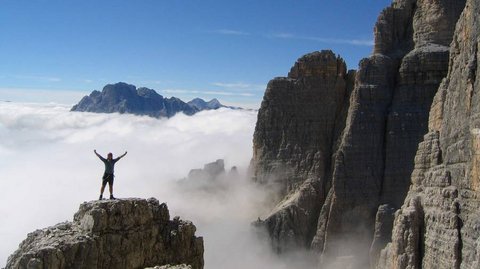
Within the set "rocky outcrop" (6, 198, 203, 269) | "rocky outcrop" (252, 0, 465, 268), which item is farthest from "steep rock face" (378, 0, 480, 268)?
"rocky outcrop" (252, 0, 465, 268)

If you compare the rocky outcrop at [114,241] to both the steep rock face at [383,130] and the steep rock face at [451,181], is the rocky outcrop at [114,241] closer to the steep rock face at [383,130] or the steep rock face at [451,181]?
the steep rock face at [451,181]

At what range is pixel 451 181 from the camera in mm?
27688

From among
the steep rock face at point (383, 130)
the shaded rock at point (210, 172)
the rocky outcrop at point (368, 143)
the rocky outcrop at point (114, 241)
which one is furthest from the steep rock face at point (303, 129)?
the rocky outcrop at point (114, 241)

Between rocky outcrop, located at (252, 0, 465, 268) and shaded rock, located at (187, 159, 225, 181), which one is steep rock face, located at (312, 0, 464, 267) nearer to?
rocky outcrop, located at (252, 0, 465, 268)

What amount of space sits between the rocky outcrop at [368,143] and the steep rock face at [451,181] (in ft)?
72.1

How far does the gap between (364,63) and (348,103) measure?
586cm

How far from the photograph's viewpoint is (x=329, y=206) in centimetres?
5928

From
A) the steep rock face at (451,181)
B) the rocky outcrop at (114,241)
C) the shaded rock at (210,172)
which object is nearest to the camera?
the rocky outcrop at (114,241)

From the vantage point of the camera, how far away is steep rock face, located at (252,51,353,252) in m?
62.2

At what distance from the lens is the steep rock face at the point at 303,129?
2448 inches

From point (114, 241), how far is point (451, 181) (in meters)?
15.3

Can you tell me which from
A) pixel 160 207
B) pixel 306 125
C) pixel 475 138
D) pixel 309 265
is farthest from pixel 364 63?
pixel 160 207

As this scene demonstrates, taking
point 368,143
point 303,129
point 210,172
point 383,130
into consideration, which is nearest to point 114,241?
point 368,143

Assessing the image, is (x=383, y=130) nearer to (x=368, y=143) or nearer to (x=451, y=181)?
(x=368, y=143)
